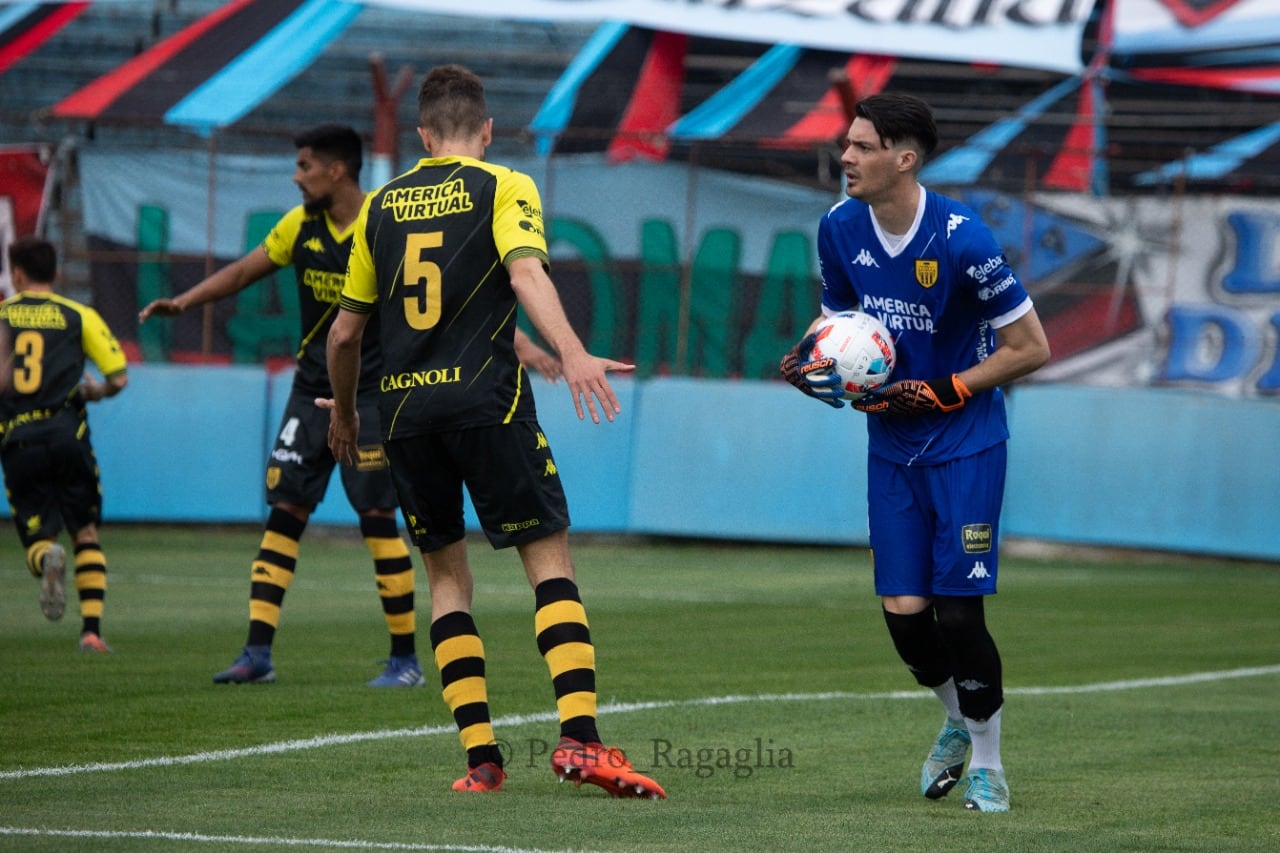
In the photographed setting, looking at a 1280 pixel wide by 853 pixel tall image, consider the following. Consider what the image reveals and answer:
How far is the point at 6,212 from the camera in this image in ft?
64.4

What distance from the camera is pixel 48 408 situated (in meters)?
10.5

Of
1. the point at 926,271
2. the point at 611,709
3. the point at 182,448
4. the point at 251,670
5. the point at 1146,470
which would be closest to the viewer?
the point at 926,271

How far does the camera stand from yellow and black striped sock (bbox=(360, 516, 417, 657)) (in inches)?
337

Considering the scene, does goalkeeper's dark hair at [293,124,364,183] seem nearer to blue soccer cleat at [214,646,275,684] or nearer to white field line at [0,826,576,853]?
blue soccer cleat at [214,646,275,684]

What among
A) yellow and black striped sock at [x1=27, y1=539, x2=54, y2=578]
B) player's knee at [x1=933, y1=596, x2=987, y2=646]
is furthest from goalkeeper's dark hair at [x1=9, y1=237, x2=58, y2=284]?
player's knee at [x1=933, y1=596, x2=987, y2=646]

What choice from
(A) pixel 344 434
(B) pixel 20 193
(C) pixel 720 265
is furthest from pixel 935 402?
(B) pixel 20 193

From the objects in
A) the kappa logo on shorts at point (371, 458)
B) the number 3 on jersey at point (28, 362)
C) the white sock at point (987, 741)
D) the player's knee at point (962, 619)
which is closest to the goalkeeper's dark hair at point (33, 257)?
the number 3 on jersey at point (28, 362)

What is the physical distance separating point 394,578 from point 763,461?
8.95 meters

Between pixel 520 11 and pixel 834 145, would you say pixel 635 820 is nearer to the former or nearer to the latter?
pixel 834 145

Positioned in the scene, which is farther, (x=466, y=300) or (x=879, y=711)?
(x=879, y=711)

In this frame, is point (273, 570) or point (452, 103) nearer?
point (452, 103)

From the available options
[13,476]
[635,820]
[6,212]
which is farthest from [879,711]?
[6,212]

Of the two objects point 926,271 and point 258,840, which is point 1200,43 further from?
point 258,840

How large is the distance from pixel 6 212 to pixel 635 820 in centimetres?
1602
